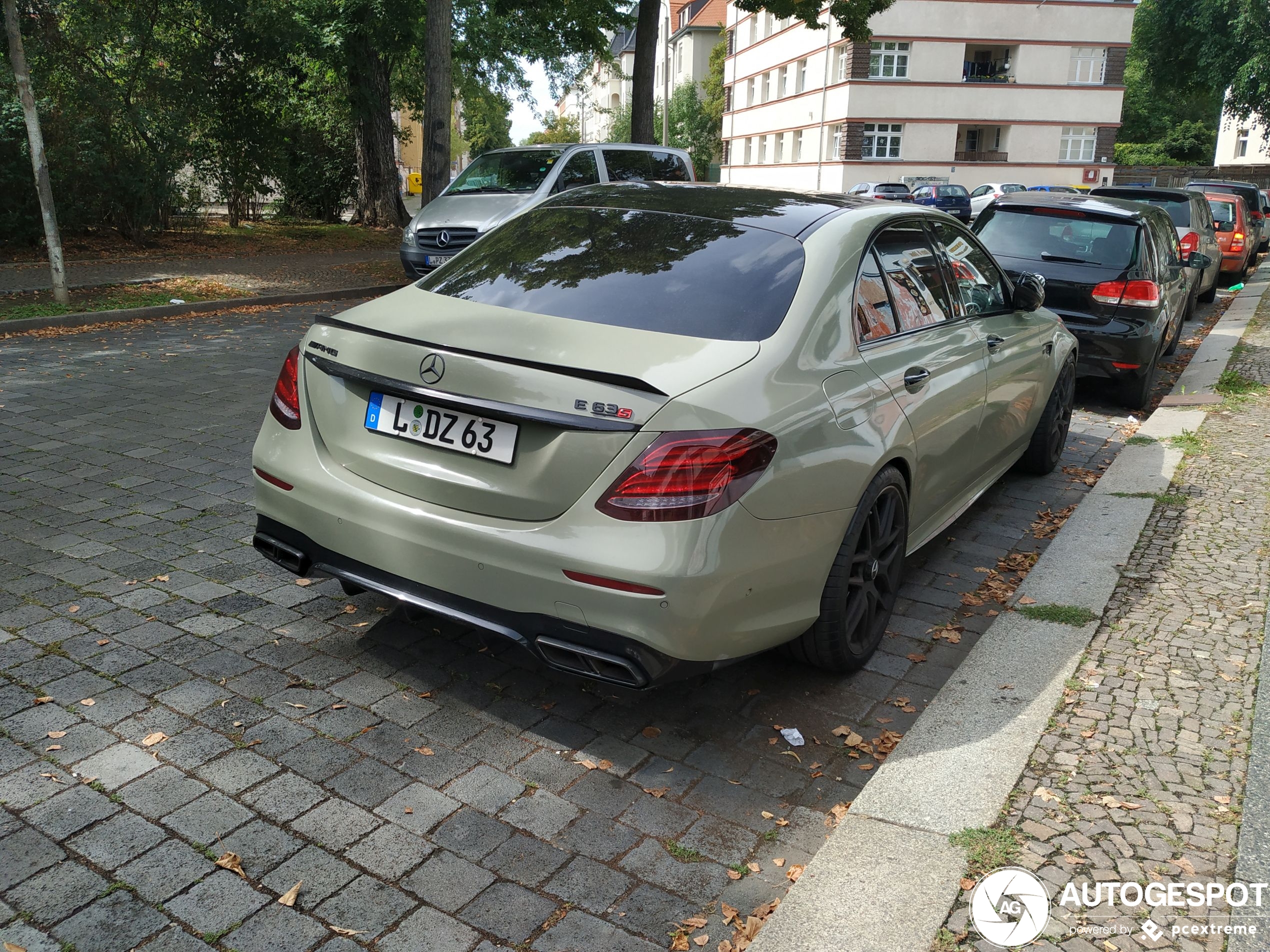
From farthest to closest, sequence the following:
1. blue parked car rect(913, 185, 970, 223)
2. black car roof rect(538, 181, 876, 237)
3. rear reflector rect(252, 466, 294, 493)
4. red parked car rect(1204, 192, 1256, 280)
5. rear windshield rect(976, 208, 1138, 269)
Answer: blue parked car rect(913, 185, 970, 223), red parked car rect(1204, 192, 1256, 280), rear windshield rect(976, 208, 1138, 269), black car roof rect(538, 181, 876, 237), rear reflector rect(252, 466, 294, 493)

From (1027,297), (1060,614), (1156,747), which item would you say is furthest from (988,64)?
(1156,747)

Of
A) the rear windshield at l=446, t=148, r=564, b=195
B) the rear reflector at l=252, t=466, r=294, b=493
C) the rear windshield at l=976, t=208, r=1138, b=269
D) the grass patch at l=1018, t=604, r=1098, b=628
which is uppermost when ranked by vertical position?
the rear windshield at l=446, t=148, r=564, b=195

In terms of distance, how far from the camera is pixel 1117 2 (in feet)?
183

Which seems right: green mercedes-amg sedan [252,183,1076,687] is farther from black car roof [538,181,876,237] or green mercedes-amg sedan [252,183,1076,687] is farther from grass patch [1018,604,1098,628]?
grass patch [1018,604,1098,628]

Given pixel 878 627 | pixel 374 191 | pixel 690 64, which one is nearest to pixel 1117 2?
pixel 690 64

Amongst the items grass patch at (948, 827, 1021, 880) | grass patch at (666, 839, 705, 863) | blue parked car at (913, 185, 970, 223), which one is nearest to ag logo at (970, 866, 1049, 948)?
grass patch at (948, 827, 1021, 880)

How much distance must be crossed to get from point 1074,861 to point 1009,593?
92.3 inches

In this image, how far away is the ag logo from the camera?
252 cm

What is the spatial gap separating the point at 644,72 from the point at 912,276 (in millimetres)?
17006

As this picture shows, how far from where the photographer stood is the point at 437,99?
1541 cm

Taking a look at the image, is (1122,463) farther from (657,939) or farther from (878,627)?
(657,939)

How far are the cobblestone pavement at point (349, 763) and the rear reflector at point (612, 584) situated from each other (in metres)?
0.67

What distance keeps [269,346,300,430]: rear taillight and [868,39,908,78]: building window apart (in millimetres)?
57472

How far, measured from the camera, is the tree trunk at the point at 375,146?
23.3 metres
